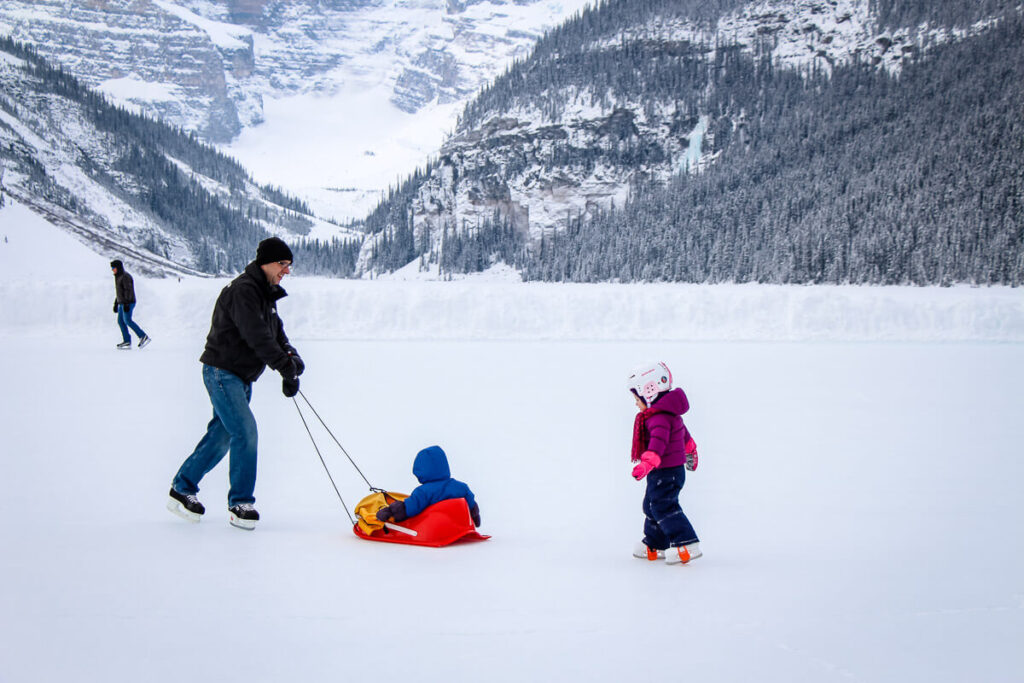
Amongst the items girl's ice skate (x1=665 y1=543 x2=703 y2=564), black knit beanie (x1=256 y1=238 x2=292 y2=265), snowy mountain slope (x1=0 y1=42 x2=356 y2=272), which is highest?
snowy mountain slope (x1=0 y1=42 x2=356 y2=272)

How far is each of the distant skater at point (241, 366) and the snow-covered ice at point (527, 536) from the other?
263 millimetres

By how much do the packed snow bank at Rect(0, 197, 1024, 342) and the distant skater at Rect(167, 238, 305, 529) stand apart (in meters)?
15.8

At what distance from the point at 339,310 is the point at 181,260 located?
4493 inches

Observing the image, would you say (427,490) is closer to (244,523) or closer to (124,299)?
(244,523)

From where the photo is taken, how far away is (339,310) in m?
22.1

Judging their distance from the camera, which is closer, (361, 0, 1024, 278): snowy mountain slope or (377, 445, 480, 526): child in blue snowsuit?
(377, 445, 480, 526): child in blue snowsuit

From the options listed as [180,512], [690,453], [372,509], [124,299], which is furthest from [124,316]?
[690,453]

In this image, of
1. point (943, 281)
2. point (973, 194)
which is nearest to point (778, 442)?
point (943, 281)

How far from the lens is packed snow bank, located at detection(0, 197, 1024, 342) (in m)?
21.3

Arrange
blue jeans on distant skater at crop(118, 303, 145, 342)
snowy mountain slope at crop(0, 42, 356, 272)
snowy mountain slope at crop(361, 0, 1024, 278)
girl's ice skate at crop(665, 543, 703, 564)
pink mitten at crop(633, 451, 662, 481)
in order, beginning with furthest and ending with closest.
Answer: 1. snowy mountain slope at crop(361, 0, 1024, 278)
2. snowy mountain slope at crop(0, 42, 356, 272)
3. blue jeans on distant skater at crop(118, 303, 145, 342)
4. girl's ice skate at crop(665, 543, 703, 564)
5. pink mitten at crop(633, 451, 662, 481)

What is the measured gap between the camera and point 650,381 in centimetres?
472

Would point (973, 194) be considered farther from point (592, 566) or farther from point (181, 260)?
point (181, 260)

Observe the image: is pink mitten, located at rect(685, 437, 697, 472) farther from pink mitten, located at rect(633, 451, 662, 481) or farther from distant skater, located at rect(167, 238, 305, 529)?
distant skater, located at rect(167, 238, 305, 529)

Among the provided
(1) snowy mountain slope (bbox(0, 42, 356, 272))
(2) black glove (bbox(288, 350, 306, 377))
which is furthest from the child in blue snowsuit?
(1) snowy mountain slope (bbox(0, 42, 356, 272))
